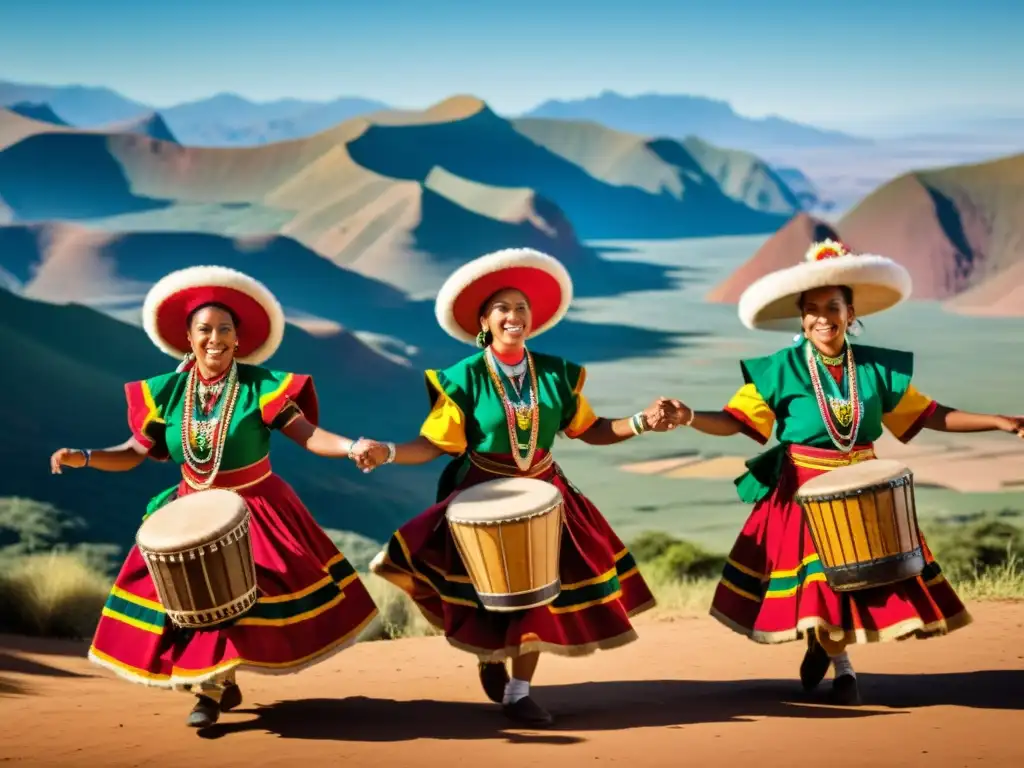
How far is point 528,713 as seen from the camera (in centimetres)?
615

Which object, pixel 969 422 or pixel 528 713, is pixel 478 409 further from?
pixel 969 422

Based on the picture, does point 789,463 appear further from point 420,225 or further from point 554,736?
point 420,225

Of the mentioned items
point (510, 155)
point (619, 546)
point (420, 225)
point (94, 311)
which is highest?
point (510, 155)

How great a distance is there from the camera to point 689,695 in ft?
22.5

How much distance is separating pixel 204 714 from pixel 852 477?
2.69 meters

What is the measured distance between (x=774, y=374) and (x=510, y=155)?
2490 cm

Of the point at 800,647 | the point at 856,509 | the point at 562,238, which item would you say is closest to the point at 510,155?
the point at 562,238

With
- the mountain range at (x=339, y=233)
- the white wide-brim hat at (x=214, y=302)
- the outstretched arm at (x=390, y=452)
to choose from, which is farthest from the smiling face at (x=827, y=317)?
the mountain range at (x=339, y=233)

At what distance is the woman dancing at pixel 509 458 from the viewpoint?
20.0 ft

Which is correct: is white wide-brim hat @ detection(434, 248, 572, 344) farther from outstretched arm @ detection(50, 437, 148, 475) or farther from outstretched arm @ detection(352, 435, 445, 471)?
outstretched arm @ detection(50, 437, 148, 475)

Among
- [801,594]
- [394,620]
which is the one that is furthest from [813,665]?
[394,620]

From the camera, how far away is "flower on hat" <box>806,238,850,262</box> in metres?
6.33

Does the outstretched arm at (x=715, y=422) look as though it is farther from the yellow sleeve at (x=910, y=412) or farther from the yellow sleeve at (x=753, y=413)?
the yellow sleeve at (x=910, y=412)

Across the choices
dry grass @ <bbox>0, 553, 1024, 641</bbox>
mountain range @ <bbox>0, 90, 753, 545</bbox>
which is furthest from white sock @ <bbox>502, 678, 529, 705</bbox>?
mountain range @ <bbox>0, 90, 753, 545</bbox>
